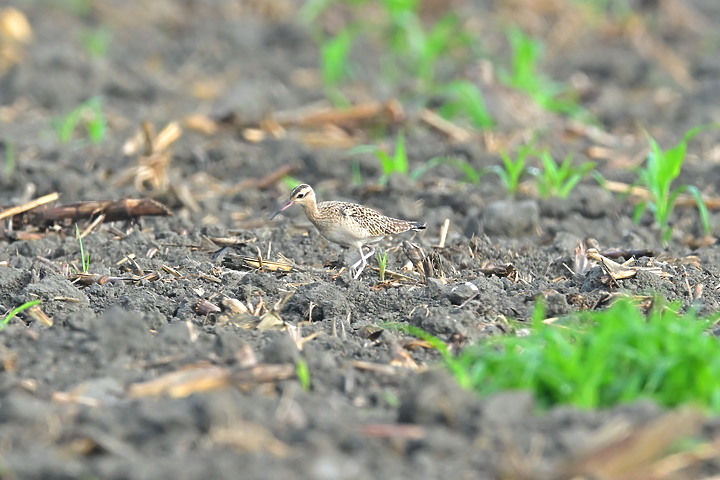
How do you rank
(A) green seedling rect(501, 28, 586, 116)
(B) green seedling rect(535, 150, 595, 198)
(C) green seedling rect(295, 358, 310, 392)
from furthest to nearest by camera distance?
(A) green seedling rect(501, 28, 586, 116) → (B) green seedling rect(535, 150, 595, 198) → (C) green seedling rect(295, 358, 310, 392)

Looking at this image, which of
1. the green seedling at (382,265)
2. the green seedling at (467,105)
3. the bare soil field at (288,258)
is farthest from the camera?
the green seedling at (467,105)

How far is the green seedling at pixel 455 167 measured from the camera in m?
9.07

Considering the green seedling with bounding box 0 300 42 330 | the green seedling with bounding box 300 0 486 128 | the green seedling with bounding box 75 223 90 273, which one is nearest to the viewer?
the green seedling with bounding box 0 300 42 330

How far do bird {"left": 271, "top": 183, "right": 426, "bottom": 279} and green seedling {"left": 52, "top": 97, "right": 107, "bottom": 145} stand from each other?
11.4ft

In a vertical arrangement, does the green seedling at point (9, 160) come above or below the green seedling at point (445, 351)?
below

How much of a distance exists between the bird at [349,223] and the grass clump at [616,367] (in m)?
2.31

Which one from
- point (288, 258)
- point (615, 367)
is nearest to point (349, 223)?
point (288, 258)

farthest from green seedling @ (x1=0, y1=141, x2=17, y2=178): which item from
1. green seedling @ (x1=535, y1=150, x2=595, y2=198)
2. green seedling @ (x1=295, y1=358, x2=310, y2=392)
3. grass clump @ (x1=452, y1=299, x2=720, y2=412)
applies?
grass clump @ (x1=452, y1=299, x2=720, y2=412)

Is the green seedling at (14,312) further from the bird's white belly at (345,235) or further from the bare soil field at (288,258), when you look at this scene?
the bird's white belly at (345,235)

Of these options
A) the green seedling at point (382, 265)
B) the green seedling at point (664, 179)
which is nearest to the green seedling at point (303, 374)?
the green seedling at point (382, 265)

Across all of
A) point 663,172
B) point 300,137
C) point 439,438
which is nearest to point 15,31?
point 300,137

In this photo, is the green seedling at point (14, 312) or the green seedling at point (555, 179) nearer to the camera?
the green seedling at point (14, 312)

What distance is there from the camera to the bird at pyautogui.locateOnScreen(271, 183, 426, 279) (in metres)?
7.11

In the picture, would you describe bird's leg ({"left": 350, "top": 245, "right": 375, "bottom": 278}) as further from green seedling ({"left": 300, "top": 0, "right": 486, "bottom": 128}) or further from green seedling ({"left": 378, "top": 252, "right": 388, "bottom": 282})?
green seedling ({"left": 300, "top": 0, "right": 486, "bottom": 128})
